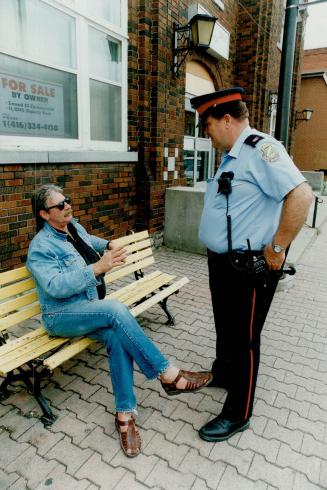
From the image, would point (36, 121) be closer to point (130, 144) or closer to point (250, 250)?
point (130, 144)

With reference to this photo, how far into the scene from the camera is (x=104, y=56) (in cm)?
519

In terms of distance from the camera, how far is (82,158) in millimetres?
4719

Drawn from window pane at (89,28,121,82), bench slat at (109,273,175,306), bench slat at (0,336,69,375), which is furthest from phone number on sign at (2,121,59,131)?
bench slat at (0,336,69,375)

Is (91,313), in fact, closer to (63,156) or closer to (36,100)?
(63,156)

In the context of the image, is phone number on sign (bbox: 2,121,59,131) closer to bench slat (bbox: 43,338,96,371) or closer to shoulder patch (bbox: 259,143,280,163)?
bench slat (bbox: 43,338,96,371)

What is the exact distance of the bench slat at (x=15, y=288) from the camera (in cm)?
249

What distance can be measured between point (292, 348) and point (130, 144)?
12.8ft

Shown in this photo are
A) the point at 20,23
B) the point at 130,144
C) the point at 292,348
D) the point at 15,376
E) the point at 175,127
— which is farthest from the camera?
the point at 175,127

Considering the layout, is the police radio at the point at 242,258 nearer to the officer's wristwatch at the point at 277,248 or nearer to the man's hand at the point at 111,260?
the officer's wristwatch at the point at 277,248

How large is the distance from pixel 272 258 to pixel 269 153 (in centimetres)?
57

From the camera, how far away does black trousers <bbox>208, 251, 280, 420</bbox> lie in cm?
212

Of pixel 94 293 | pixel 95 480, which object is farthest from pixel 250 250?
pixel 95 480

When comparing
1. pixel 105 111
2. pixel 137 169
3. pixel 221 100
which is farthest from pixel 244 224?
pixel 137 169

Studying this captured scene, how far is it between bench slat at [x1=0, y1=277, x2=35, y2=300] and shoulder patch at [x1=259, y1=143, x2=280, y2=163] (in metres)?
1.81
